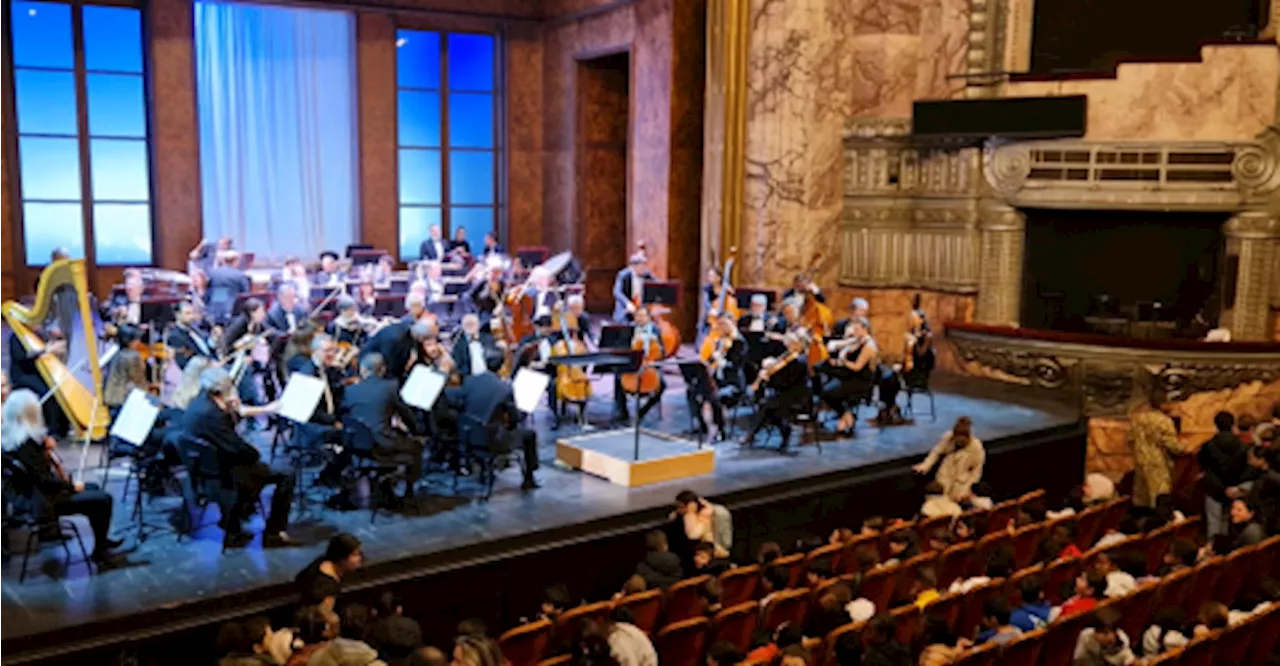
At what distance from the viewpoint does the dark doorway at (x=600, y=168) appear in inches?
720

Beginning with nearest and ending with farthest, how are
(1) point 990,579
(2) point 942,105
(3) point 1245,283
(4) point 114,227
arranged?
(1) point 990,579, (3) point 1245,283, (2) point 942,105, (4) point 114,227

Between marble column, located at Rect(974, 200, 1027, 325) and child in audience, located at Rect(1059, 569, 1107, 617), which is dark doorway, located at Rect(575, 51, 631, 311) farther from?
child in audience, located at Rect(1059, 569, 1107, 617)

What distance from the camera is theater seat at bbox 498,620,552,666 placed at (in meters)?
6.09

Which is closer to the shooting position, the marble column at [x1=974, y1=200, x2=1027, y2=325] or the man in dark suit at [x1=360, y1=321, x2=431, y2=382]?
the man in dark suit at [x1=360, y1=321, x2=431, y2=382]

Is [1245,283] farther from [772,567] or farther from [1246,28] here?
[772,567]

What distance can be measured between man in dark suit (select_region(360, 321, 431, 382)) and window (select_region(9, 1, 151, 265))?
8.78m

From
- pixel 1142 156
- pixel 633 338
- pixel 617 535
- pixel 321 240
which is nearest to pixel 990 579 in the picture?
pixel 617 535

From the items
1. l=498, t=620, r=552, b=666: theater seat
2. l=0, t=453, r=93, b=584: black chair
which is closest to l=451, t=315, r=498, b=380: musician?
l=0, t=453, r=93, b=584: black chair

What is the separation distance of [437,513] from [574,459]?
1.63 metres

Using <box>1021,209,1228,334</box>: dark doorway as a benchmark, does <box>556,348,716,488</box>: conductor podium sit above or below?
below

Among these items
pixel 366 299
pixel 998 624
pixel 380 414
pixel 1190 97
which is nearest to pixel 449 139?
pixel 366 299

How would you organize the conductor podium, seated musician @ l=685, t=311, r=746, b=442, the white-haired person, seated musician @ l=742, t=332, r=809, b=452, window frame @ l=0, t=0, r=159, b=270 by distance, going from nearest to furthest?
the white-haired person → the conductor podium → seated musician @ l=742, t=332, r=809, b=452 → seated musician @ l=685, t=311, r=746, b=442 → window frame @ l=0, t=0, r=159, b=270

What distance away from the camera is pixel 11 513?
692 cm

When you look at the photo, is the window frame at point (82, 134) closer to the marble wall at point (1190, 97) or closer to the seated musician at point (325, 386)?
the seated musician at point (325, 386)
